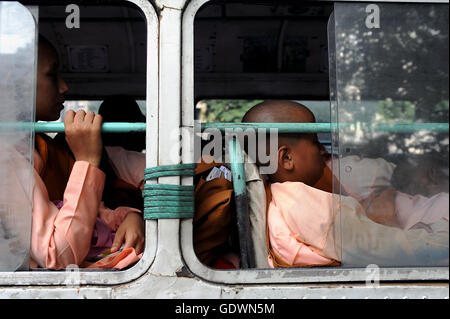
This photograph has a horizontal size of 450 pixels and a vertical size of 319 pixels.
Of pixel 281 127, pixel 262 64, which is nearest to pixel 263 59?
pixel 262 64

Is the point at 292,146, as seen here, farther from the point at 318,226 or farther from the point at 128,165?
the point at 128,165

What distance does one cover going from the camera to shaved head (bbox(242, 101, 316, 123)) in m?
1.87

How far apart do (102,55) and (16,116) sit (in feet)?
5.33

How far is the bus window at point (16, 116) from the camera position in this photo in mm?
1530

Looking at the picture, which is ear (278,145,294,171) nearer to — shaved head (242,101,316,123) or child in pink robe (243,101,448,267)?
child in pink robe (243,101,448,267)

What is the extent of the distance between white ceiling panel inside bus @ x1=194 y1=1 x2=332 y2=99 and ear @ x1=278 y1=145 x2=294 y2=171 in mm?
1290

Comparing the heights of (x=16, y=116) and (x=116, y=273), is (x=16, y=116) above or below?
above

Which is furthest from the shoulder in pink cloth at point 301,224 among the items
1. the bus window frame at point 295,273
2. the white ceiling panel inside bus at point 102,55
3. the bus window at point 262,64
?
the white ceiling panel inside bus at point 102,55

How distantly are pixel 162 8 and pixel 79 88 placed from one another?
5.57ft

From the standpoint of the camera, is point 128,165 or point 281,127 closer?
point 281,127

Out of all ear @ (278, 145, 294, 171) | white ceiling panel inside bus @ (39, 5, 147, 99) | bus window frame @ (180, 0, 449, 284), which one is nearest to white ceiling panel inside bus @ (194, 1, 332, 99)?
white ceiling panel inside bus @ (39, 5, 147, 99)

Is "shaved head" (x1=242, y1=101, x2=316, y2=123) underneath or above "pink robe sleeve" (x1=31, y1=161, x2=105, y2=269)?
above

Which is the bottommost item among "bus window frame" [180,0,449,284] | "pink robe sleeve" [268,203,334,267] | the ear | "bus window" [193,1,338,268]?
"bus window frame" [180,0,449,284]

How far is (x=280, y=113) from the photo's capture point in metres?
1.88
